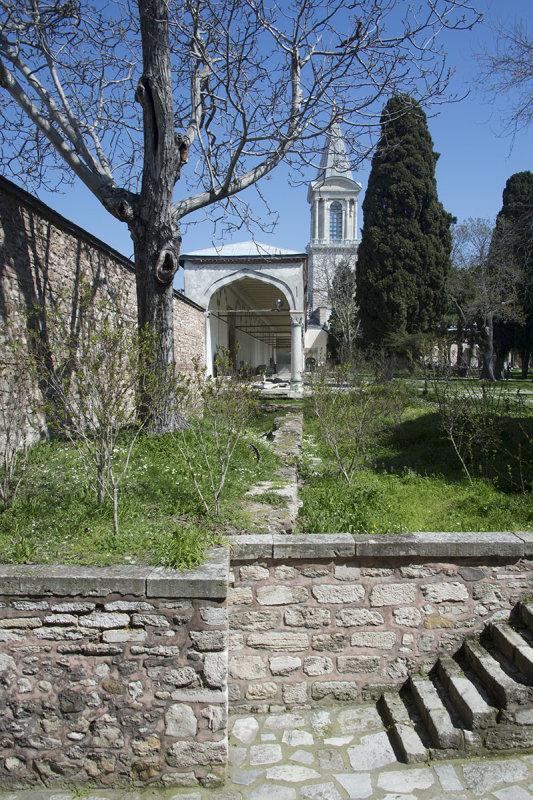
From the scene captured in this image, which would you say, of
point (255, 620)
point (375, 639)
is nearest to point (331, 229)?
point (375, 639)

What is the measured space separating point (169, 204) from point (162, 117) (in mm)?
940

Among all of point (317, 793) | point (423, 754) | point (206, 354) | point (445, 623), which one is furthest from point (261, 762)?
point (206, 354)

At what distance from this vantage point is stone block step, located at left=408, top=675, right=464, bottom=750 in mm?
3000

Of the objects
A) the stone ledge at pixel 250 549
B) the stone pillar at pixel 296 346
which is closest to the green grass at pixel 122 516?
the stone ledge at pixel 250 549

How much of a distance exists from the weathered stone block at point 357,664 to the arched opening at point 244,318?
28.7 ft

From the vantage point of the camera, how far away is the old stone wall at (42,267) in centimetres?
507

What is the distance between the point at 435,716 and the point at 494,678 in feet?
1.37

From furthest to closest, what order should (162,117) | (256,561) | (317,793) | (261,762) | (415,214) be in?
(415,214) → (162,117) → (256,561) → (261,762) → (317,793)

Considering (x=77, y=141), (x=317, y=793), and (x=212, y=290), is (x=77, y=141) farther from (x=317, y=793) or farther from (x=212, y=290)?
(x=212, y=290)

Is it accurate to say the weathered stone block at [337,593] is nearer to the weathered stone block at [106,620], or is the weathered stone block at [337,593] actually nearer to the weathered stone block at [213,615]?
the weathered stone block at [213,615]

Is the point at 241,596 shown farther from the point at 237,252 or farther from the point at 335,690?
the point at 237,252

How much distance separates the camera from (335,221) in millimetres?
46438

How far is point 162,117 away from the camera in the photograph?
19.5 feet

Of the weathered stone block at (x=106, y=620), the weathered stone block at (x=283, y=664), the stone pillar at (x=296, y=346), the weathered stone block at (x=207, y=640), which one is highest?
the stone pillar at (x=296, y=346)
